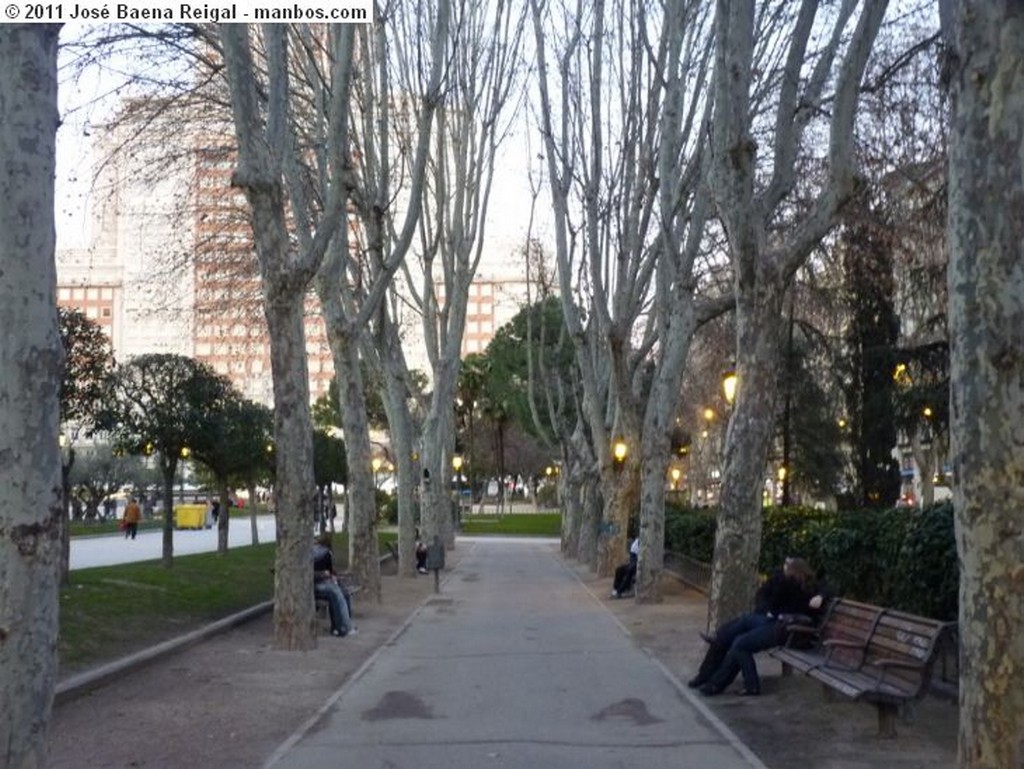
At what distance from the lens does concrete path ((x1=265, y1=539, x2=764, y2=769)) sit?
30.7ft

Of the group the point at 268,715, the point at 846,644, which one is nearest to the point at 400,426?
the point at 268,715

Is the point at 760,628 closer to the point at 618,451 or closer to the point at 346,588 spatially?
the point at 346,588

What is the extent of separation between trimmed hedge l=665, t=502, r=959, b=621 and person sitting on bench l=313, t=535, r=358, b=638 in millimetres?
5993

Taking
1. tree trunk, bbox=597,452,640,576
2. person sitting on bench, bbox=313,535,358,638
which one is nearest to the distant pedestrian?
tree trunk, bbox=597,452,640,576

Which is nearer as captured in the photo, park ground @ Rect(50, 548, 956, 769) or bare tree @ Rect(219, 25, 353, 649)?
park ground @ Rect(50, 548, 956, 769)

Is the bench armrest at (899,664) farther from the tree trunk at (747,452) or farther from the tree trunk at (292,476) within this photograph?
the tree trunk at (292,476)

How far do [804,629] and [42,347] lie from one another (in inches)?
320

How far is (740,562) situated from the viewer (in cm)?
1509

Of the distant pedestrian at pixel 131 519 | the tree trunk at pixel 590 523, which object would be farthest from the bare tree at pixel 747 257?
the distant pedestrian at pixel 131 519

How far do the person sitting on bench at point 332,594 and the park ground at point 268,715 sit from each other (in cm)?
127

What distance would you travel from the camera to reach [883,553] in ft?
43.7

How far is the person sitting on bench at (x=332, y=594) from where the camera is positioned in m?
18.2

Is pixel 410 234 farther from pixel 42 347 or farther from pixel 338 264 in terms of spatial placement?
pixel 42 347

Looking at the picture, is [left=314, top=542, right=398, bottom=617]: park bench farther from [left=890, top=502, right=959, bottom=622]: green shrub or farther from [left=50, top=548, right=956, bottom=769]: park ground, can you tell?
[left=890, top=502, right=959, bottom=622]: green shrub
